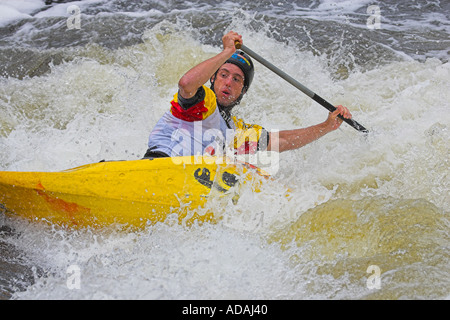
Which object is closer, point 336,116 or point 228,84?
point 228,84

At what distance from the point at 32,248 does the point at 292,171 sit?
1957 mm

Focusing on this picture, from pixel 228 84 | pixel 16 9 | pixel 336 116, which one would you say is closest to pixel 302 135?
pixel 336 116

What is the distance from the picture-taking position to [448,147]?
3969 mm

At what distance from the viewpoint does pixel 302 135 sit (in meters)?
3.94

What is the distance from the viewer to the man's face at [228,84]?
12.3 ft

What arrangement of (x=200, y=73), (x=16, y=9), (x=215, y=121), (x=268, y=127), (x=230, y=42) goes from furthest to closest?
(x=16, y=9) < (x=268, y=127) < (x=215, y=121) < (x=230, y=42) < (x=200, y=73)

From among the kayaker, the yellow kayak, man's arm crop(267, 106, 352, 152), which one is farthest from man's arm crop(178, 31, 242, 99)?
man's arm crop(267, 106, 352, 152)

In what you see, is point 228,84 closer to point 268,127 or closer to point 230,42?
point 230,42

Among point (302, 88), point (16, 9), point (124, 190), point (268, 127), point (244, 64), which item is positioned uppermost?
point (16, 9)

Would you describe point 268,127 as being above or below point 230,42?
below

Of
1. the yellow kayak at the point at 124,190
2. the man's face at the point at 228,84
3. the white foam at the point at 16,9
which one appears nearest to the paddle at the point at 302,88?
the man's face at the point at 228,84

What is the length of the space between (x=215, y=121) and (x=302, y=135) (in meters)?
0.76
